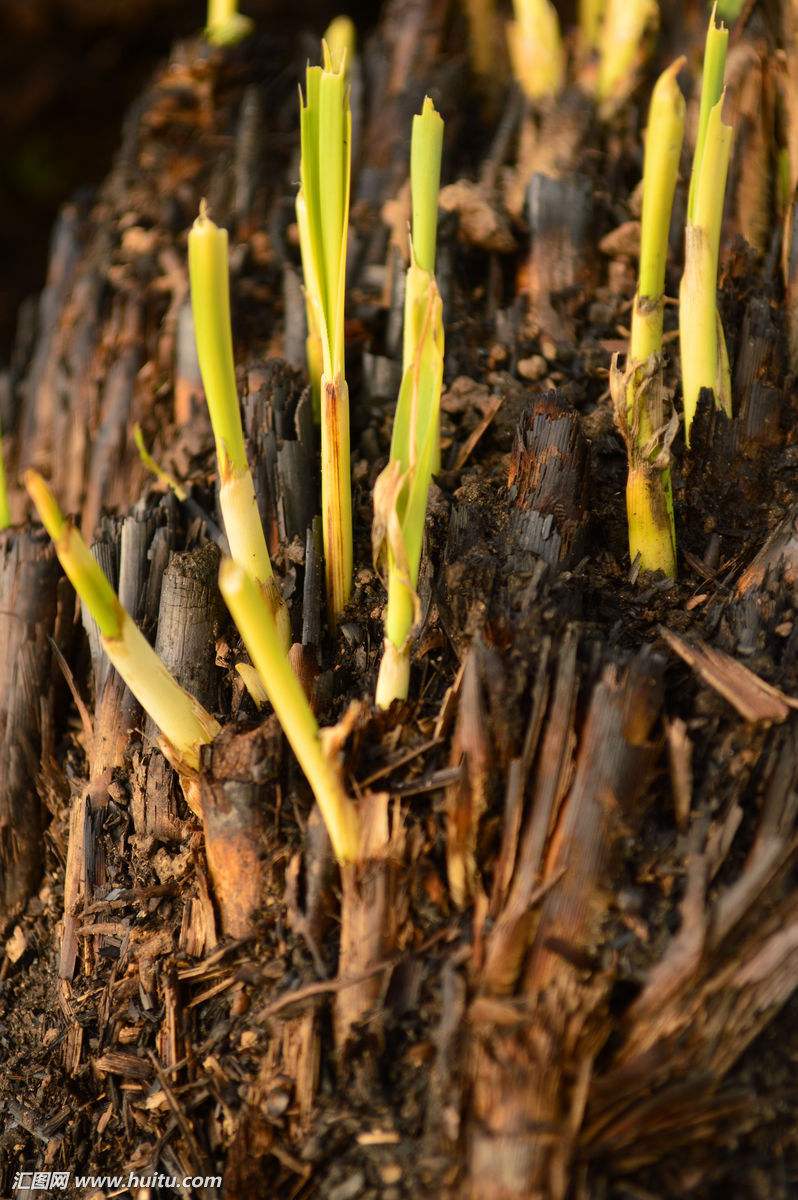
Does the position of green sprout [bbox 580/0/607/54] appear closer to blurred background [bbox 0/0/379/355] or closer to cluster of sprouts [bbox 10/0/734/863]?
cluster of sprouts [bbox 10/0/734/863]

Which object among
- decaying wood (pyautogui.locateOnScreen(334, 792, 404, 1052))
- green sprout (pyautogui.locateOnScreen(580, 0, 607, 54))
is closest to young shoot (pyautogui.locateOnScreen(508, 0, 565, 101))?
green sprout (pyautogui.locateOnScreen(580, 0, 607, 54))

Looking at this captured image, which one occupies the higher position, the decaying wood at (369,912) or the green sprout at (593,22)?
the green sprout at (593,22)

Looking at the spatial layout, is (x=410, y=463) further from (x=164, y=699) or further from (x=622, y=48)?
(x=622, y=48)

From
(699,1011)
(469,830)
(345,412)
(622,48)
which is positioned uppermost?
(622,48)

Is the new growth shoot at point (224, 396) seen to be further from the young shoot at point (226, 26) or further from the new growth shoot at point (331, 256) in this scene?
the young shoot at point (226, 26)

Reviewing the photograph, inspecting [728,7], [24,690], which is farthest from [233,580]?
[728,7]

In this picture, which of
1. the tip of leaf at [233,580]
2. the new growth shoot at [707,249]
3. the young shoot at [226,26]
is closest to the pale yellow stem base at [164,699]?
the tip of leaf at [233,580]

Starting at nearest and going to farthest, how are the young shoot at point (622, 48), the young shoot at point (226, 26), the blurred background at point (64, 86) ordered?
the young shoot at point (622, 48) < the young shoot at point (226, 26) < the blurred background at point (64, 86)
